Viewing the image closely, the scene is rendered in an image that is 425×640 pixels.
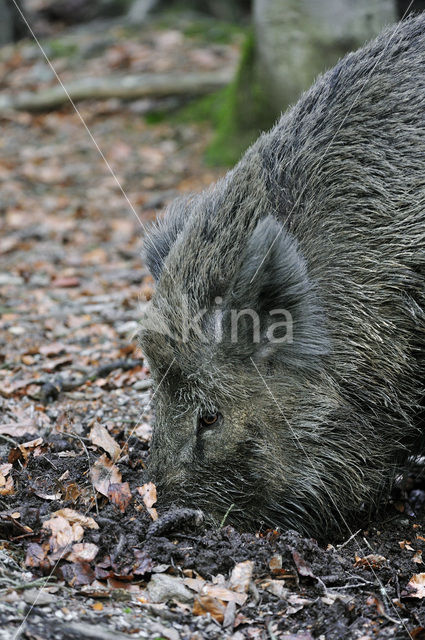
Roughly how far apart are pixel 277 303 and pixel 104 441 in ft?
4.55

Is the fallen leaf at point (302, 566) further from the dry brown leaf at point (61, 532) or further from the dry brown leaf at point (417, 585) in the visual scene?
the dry brown leaf at point (61, 532)

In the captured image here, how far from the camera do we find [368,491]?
4.32 metres

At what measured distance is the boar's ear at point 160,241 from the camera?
4656mm

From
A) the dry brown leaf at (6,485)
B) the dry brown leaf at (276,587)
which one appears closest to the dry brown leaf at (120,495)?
the dry brown leaf at (6,485)

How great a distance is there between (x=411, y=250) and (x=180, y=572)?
79.6 inches

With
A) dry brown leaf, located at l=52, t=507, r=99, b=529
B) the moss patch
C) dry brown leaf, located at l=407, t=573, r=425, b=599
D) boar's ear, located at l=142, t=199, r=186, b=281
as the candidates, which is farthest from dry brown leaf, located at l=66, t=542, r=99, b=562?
the moss patch

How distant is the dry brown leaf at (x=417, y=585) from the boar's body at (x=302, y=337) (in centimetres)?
53

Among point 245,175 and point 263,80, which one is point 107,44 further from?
point 245,175

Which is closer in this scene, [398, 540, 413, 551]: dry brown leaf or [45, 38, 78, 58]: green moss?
[398, 540, 413, 551]: dry brown leaf

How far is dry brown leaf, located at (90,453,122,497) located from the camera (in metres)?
4.11

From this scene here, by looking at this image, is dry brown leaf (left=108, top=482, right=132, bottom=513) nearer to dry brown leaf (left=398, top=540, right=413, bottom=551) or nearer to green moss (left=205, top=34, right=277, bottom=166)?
dry brown leaf (left=398, top=540, right=413, bottom=551)

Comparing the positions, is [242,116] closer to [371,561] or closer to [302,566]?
Result: [371,561]

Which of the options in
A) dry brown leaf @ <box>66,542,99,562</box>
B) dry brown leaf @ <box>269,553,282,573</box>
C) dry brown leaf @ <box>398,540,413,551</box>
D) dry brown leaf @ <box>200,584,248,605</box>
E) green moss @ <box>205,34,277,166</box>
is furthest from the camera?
green moss @ <box>205,34,277,166</box>

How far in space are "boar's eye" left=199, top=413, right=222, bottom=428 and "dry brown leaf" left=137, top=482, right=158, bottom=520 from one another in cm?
41
